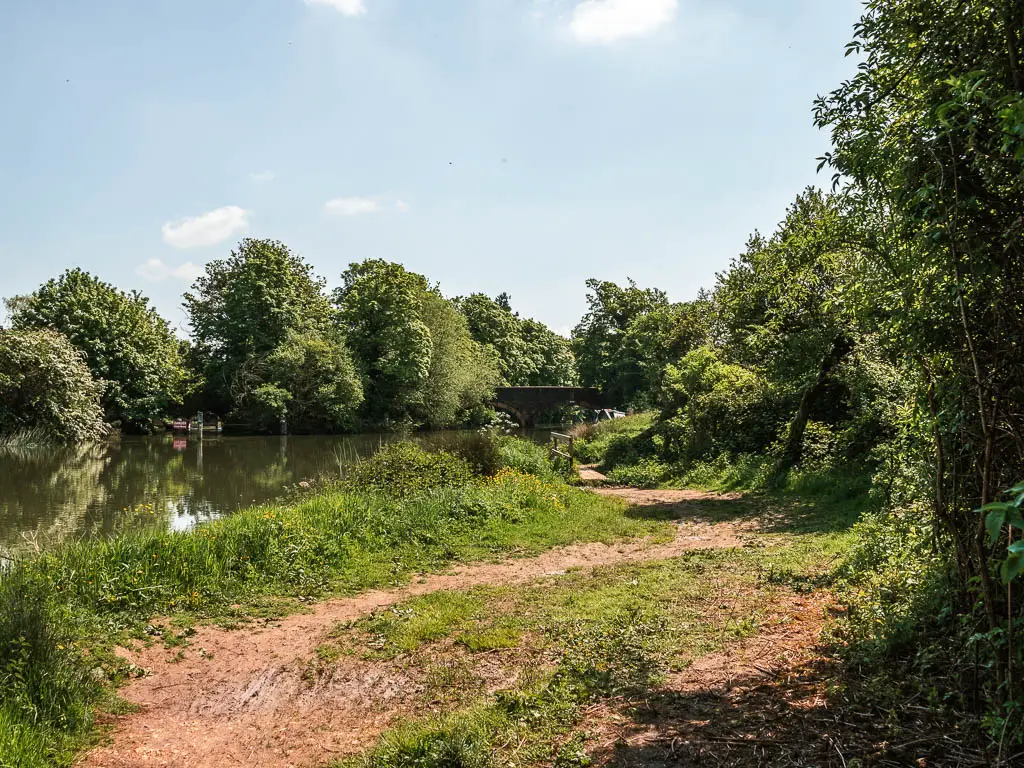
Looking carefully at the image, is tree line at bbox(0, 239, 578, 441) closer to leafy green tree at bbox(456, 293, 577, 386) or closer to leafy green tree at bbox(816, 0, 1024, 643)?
leafy green tree at bbox(456, 293, 577, 386)

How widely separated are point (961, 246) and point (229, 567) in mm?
7766

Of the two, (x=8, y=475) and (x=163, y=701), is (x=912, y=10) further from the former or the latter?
(x=8, y=475)

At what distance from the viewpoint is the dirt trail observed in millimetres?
4410

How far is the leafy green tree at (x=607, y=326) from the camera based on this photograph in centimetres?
5991

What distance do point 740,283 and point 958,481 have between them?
580 inches

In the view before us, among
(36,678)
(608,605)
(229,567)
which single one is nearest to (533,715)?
(608,605)

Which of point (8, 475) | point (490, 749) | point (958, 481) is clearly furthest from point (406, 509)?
point (8, 475)

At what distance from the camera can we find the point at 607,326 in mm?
63688

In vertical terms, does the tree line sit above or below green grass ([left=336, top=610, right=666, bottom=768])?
above

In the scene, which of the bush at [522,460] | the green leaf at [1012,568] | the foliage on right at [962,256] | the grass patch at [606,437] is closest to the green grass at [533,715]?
the foliage on right at [962,256]

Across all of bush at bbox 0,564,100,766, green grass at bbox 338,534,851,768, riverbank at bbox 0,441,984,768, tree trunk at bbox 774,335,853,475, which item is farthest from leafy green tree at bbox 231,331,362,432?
bush at bbox 0,564,100,766

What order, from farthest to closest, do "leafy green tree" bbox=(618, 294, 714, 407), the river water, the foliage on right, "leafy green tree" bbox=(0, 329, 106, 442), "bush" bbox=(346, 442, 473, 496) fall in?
"leafy green tree" bbox=(618, 294, 714, 407), "leafy green tree" bbox=(0, 329, 106, 442), the river water, "bush" bbox=(346, 442, 473, 496), the foliage on right

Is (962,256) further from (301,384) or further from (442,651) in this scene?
(301,384)

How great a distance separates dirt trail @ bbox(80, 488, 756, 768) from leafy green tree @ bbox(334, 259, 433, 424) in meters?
38.5
